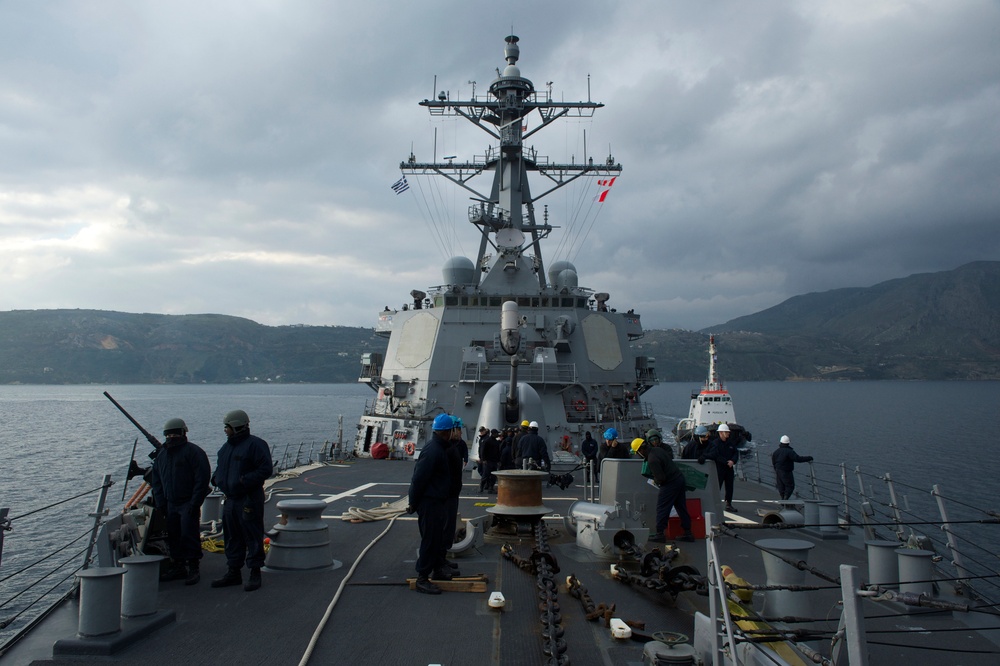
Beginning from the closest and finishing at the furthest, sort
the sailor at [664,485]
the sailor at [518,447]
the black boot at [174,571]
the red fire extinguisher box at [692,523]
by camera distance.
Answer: the black boot at [174,571]
the sailor at [664,485]
the red fire extinguisher box at [692,523]
the sailor at [518,447]

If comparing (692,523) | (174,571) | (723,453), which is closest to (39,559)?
(174,571)

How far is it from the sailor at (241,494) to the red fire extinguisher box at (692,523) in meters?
4.26

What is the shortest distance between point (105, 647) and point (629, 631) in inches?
123

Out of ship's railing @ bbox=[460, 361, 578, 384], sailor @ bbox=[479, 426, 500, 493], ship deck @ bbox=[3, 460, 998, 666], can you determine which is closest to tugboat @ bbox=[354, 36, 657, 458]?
ship's railing @ bbox=[460, 361, 578, 384]

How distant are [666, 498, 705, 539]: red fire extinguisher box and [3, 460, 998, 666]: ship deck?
0.42m

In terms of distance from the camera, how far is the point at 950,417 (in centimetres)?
6266

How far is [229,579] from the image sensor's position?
5363mm

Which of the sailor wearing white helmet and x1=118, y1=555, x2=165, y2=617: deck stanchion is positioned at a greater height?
the sailor wearing white helmet

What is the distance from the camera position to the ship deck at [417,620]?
3.97m

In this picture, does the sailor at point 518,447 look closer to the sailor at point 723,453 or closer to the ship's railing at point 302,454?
the sailor at point 723,453

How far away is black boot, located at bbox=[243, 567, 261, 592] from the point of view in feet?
17.2

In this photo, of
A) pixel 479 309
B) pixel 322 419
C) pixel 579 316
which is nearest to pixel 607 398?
pixel 579 316

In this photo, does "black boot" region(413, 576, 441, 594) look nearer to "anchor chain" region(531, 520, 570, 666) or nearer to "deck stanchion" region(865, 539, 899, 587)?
"anchor chain" region(531, 520, 570, 666)

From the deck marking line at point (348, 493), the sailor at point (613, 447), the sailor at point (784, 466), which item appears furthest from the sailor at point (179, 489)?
the sailor at point (784, 466)
